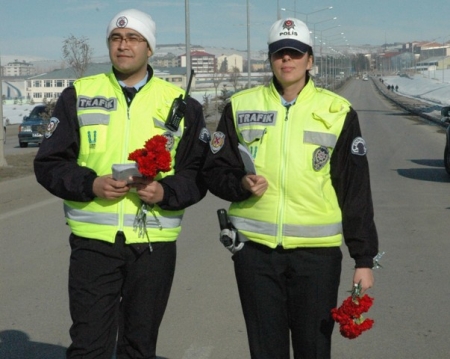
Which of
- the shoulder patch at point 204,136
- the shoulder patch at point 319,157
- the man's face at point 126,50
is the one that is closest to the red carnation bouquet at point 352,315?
the shoulder patch at point 319,157

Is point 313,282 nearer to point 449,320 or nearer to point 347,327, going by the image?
point 347,327

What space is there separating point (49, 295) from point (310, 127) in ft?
13.9

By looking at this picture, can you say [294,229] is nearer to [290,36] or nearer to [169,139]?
[169,139]

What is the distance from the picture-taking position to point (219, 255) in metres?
9.45

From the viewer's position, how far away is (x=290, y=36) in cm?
405

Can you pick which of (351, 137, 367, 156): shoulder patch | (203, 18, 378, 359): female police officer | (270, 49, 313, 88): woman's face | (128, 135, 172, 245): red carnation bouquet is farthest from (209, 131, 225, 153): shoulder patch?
(351, 137, 367, 156): shoulder patch

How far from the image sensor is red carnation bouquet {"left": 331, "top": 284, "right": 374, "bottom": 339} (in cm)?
391

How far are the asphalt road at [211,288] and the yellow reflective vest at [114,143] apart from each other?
6.11 ft

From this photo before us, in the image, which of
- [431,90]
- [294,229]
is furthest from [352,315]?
[431,90]

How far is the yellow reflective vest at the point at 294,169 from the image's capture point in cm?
396

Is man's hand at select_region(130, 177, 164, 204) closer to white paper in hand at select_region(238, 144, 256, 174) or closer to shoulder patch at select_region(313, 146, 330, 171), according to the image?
white paper in hand at select_region(238, 144, 256, 174)

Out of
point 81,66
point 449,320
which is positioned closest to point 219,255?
point 449,320

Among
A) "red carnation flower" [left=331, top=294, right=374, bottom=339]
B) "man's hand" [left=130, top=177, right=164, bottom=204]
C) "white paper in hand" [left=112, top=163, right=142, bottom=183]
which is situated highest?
"white paper in hand" [left=112, top=163, right=142, bottom=183]

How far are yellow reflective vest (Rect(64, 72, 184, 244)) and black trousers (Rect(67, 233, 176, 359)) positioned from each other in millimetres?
66
